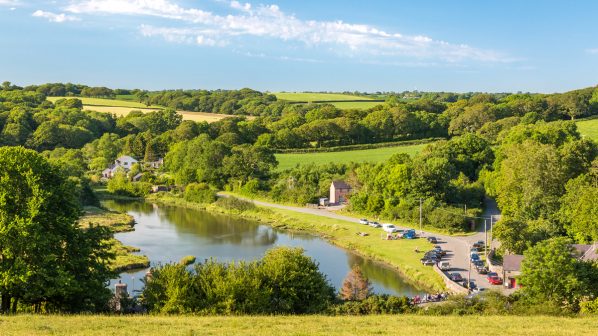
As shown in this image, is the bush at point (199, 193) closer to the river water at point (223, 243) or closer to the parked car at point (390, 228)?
the river water at point (223, 243)

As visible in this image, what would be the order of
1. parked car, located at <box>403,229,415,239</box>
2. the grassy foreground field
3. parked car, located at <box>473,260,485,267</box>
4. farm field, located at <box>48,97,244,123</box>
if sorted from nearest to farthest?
1. the grassy foreground field
2. parked car, located at <box>473,260,485,267</box>
3. parked car, located at <box>403,229,415,239</box>
4. farm field, located at <box>48,97,244,123</box>

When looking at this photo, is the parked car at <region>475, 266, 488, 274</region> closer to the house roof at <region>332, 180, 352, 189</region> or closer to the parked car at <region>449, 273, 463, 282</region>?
the parked car at <region>449, 273, 463, 282</region>

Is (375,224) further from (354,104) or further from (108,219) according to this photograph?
(354,104)

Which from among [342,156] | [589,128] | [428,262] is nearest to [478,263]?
[428,262]

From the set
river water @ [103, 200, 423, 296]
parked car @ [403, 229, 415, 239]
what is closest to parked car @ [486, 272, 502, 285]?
river water @ [103, 200, 423, 296]

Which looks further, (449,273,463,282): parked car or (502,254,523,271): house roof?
(449,273,463,282): parked car
